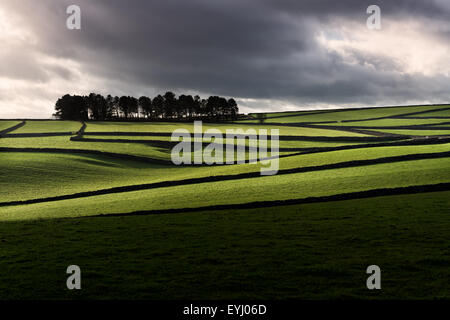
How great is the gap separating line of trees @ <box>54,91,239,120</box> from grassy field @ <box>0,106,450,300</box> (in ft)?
379

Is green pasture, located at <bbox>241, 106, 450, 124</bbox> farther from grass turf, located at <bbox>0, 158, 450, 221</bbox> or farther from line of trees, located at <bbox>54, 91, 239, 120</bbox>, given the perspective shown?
grass turf, located at <bbox>0, 158, 450, 221</bbox>

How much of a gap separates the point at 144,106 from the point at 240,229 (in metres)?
167

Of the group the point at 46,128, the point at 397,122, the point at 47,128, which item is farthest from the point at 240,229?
the point at 397,122

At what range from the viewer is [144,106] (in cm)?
18550

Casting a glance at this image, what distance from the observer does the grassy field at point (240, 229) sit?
1620 centimetres

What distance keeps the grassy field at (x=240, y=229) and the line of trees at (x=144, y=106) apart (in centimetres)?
11560

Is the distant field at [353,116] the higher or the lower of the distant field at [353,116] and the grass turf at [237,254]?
the higher

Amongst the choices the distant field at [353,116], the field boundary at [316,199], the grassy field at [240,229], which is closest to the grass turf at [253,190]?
the grassy field at [240,229]

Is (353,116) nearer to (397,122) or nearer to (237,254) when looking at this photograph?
(397,122)

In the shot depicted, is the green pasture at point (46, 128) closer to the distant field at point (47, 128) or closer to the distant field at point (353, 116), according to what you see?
the distant field at point (47, 128)

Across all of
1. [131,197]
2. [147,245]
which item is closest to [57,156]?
[131,197]
